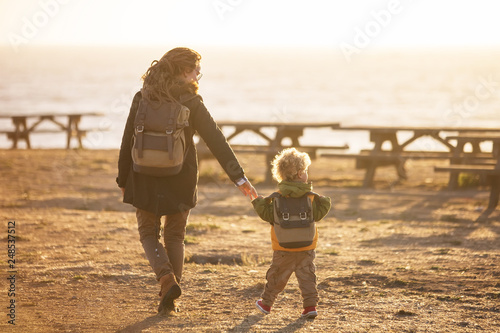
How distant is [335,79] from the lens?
86562mm

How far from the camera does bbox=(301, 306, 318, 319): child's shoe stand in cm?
499

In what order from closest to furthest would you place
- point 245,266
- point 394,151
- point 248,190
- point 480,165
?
point 248,190, point 245,266, point 480,165, point 394,151

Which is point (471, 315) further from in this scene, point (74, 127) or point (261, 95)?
point (261, 95)

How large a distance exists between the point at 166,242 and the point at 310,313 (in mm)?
1012

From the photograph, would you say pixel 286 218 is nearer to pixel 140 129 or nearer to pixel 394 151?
pixel 140 129

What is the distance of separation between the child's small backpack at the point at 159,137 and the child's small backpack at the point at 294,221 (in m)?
0.67

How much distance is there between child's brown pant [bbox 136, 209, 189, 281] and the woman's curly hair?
2.46ft

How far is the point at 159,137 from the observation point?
15.6 feet

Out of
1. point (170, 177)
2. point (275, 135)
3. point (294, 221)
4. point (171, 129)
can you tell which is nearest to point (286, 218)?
point (294, 221)

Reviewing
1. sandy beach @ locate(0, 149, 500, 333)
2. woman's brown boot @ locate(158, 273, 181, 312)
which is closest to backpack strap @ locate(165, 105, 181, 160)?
woman's brown boot @ locate(158, 273, 181, 312)

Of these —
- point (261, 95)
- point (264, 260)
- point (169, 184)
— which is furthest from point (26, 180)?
point (261, 95)

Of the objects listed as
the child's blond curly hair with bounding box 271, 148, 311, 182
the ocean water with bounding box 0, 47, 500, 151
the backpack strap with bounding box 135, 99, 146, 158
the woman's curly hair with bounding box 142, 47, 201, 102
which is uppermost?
the ocean water with bounding box 0, 47, 500, 151

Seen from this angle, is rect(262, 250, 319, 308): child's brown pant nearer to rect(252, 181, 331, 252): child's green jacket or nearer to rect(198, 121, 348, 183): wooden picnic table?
rect(252, 181, 331, 252): child's green jacket

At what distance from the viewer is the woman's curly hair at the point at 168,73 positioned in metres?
4.85
